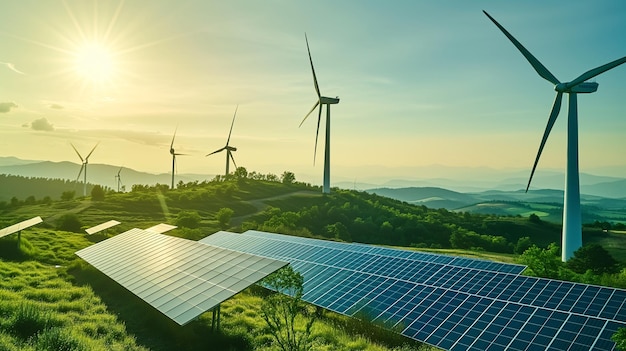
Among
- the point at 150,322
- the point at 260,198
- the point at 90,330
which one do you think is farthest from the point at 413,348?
the point at 260,198

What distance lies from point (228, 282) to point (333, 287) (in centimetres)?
985

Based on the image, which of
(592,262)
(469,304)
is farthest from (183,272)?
(592,262)

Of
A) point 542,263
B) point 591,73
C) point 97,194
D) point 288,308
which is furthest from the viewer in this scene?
point 97,194

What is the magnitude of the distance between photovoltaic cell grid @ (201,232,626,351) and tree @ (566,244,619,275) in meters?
27.4

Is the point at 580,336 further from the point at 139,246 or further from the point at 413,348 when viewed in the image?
the point at 139,246

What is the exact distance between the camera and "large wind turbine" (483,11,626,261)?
53281 millimetres

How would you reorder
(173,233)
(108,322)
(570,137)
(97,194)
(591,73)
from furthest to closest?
(97,194), (173,233), (570,137), (591,73), (108,322)

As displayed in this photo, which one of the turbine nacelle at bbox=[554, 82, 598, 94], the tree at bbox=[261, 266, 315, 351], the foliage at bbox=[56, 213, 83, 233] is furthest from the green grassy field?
the turbine nacelle at bbox=[554, 82, 598, 94]

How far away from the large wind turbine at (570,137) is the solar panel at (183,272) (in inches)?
1700

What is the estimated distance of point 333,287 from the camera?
32.6m

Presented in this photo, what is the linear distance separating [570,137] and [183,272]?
176 feet

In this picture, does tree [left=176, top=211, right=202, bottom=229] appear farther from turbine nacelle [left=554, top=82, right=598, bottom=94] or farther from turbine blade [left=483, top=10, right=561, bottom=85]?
turbine nacelle [left=554, top=82, right=598, bottom=94]

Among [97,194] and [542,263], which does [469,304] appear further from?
[97,194]

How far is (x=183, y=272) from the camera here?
3066 centimetres
